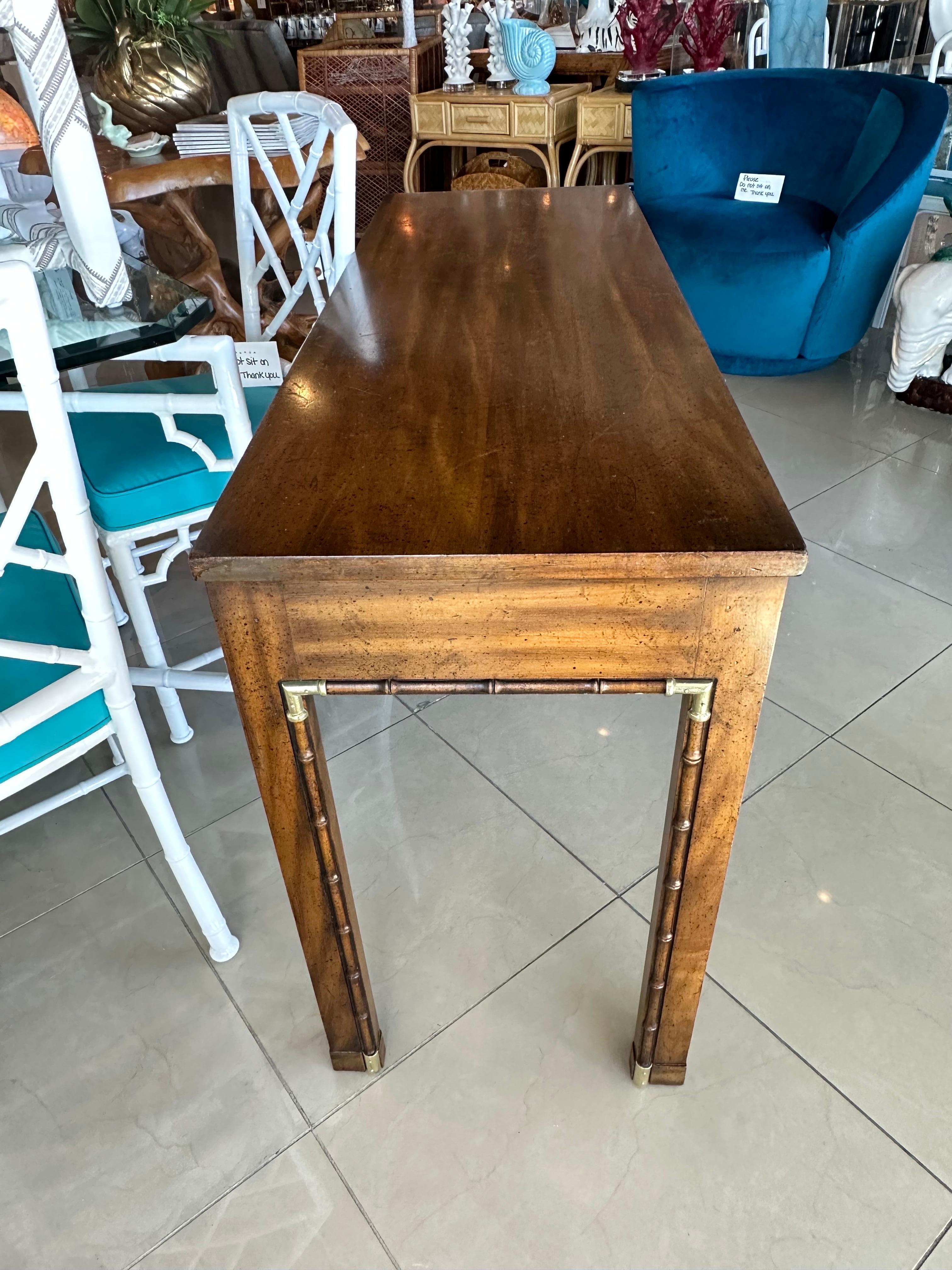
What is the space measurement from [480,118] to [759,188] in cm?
114

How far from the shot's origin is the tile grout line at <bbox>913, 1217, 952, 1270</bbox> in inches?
31.6

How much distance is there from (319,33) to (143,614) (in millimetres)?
4421

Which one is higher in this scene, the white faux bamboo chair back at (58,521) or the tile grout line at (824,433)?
the white faux bamboo chair back at (58,521)

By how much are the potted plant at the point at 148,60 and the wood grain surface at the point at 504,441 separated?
4.26ft

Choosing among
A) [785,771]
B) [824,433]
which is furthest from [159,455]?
[824,433]

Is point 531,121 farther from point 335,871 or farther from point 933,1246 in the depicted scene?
point 933,1246

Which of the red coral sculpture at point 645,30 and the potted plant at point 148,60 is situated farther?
the red coral sculpture at point 645,30

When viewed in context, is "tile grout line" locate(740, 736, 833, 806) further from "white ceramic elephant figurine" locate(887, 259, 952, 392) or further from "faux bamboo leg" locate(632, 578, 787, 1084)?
"white ceramic elephant figurine" locate(887, 259, 952, 392)

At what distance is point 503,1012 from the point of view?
1.02 metres

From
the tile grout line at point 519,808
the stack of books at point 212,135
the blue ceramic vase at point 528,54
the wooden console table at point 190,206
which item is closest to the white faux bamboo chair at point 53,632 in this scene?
the tile grout line at point 519,808

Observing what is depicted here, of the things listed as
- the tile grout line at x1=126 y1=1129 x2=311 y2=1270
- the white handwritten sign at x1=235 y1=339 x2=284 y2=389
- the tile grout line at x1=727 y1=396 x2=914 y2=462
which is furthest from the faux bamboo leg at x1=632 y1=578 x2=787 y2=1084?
the tile grout line at x1=727 y1=396 x2=914 y2=462

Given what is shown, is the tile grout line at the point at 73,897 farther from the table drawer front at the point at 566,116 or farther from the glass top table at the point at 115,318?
the table drawer front at the point at 566,116


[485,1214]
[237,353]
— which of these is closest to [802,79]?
[237,353]

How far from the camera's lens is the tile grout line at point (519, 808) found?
3.84 feet
